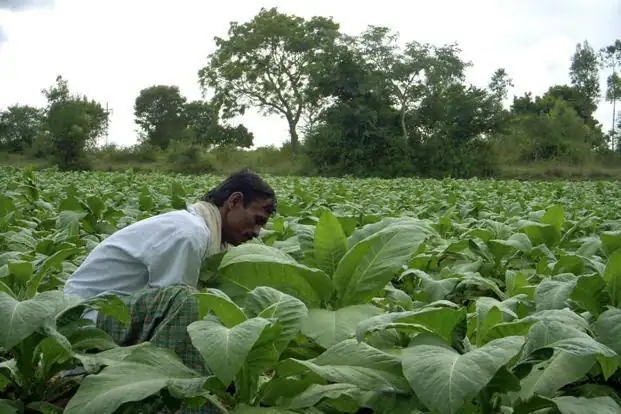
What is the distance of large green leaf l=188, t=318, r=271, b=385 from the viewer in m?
1.47

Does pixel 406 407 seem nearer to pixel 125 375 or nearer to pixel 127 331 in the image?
pixel 125 375

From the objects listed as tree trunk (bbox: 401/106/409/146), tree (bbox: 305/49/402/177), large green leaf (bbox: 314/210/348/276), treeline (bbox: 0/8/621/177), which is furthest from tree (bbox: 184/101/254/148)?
large green leaf (bbox: 314/210/348/276)

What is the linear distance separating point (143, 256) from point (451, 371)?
1.62 metres

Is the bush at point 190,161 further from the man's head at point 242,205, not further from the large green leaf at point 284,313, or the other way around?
the large green leaf at point 284,313

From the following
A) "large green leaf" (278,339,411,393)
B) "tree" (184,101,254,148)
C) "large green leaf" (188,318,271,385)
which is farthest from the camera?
"tree" (184,101,254,148)

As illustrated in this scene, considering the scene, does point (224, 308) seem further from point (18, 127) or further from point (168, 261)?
point (18, 127)

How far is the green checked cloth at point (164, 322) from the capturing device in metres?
2.04

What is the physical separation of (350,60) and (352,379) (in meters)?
41.5

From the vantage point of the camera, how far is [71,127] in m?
43.6

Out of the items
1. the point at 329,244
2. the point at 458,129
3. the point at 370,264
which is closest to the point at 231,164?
the point at 458,129

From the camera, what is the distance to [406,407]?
1582mm

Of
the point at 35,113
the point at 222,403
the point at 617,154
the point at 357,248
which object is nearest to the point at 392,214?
the point at 357,248

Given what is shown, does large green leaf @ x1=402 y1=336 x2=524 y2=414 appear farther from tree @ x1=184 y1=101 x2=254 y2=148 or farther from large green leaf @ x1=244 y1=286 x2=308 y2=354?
tree @ x1=184 y1=101 x2=254 y2=148

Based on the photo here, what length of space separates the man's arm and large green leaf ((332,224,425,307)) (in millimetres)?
624
